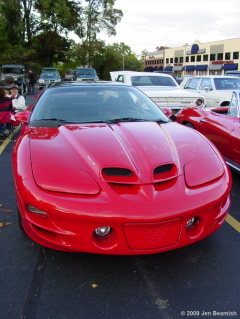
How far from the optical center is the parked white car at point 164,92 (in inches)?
316

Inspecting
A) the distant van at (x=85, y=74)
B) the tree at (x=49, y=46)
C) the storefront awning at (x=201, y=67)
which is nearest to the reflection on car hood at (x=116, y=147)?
the distant van at (x=85, y=74)

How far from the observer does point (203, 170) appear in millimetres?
2549

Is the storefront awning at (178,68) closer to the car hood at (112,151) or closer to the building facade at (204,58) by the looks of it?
the building facade at (204,58)

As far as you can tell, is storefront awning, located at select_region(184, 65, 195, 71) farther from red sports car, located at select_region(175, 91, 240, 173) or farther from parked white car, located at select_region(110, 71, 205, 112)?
red sports car, located at select_region(175, 91, 240, 173)

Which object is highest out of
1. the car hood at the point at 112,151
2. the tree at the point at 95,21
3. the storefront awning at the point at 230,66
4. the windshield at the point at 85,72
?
the tree at the point at 95,21

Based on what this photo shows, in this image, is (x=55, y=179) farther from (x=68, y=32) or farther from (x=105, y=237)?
(x=68, y=32)

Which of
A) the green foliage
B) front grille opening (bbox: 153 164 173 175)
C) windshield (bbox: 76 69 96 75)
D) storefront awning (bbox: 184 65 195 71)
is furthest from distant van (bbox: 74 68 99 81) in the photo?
storefront awning (bbox: 184 65 195 71)

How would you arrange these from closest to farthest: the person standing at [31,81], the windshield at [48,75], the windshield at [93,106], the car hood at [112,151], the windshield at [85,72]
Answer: the car hood at [112,151] < the windshield at [93,106] < the person standing at [31,81] < the windshield at [48,75] < the windshield at [85,72]

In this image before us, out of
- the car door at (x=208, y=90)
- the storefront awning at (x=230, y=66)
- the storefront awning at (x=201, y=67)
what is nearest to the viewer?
the car door at (x=208, y=90)

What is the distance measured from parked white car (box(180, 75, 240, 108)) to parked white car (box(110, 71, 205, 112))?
1.06 m

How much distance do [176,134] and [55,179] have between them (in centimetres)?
140

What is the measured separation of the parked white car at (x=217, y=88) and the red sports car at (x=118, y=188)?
258 inches

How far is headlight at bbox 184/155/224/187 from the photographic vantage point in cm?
242

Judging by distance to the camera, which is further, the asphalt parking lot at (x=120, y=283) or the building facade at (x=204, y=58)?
the building facade at (x=204, y=58)
